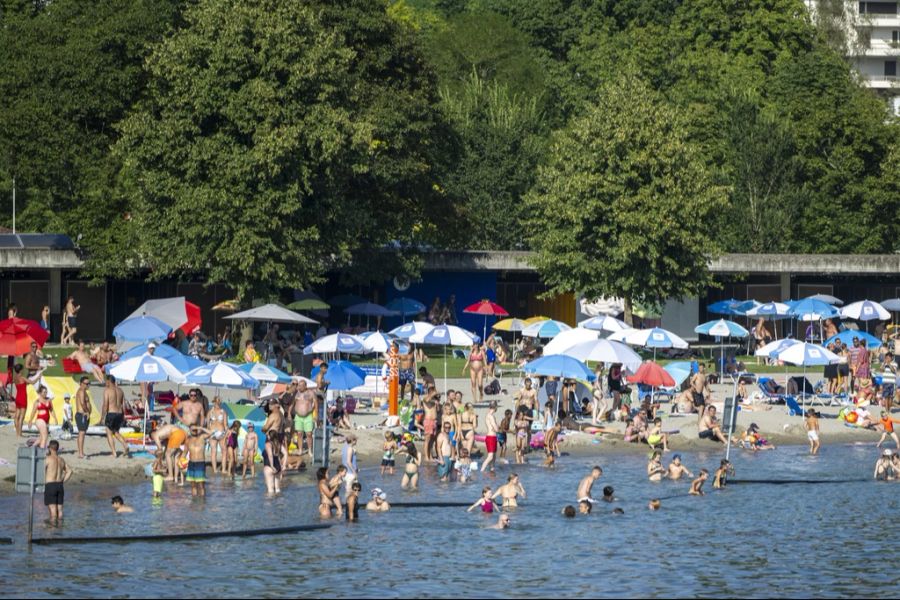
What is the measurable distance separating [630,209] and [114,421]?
26142mm

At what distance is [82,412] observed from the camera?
3594 centimetres

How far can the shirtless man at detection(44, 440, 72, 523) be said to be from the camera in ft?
99.1

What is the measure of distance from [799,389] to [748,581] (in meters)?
22.0

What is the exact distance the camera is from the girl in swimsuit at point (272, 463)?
114 ft

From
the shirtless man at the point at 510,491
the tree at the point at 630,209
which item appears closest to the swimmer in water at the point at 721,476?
the shirtless man at the point at 510,491

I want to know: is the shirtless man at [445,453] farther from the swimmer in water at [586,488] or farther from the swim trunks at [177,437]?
the swim trunks at [177,437]

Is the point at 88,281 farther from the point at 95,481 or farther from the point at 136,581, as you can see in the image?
the point at 136,581

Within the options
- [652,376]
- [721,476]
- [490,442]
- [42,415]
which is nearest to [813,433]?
[652,376]

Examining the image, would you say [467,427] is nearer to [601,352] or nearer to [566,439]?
[566,439]

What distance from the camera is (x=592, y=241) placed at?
2302 inches

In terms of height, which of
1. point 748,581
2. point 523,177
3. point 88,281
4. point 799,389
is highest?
point 523,177

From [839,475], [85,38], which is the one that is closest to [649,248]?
[839,475]

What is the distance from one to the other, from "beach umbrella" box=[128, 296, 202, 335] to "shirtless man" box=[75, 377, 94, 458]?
921 centimetres

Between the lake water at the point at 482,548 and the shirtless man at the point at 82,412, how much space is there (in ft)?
5.62
